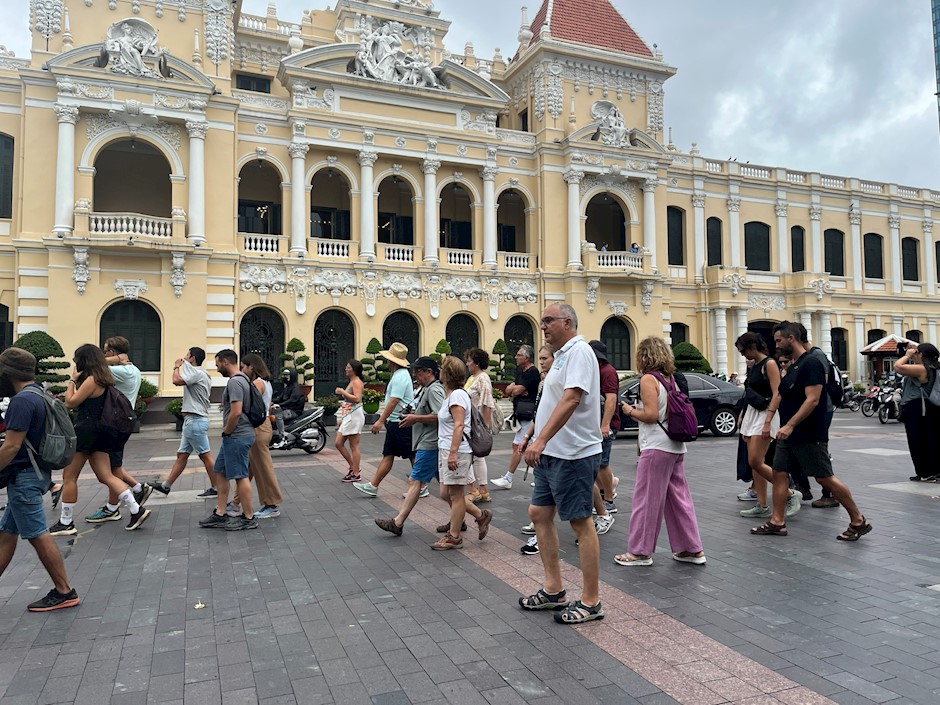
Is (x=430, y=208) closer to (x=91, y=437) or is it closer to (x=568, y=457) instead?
(x=91, y=437)

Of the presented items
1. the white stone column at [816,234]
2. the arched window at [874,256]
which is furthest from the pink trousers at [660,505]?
the arched window at [874,256]

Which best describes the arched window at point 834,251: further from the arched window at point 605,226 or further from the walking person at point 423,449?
the walking person at point 423,449

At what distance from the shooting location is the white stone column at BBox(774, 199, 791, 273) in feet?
106

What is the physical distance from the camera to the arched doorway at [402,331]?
2444 centimetres

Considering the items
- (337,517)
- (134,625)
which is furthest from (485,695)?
(337,517)

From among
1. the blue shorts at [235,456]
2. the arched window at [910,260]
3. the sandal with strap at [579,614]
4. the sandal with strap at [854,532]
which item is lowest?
the sandal with strap at [579,614]

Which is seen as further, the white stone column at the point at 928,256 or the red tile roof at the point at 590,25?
the white stone column at the point at 928,256

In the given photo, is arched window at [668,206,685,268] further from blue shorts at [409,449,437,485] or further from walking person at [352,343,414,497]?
blue shorts at [409,449,437,485]

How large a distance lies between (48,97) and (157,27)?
397cm

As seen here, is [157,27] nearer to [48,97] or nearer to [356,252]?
[48,97]

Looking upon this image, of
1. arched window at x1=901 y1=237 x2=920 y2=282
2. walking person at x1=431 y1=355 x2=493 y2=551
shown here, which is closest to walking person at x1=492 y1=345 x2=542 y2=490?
walking person at x1=431 y1=355 x2=493 y2=551

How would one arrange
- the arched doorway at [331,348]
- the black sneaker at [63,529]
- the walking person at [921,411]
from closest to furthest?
the black sneaker at [63,529]
the walking person at [921,411]
the arched doorway at [331,348]

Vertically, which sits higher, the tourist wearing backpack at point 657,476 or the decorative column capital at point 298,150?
the decorative column capital at point 298,150

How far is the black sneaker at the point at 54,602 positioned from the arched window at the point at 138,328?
16.9 metres
